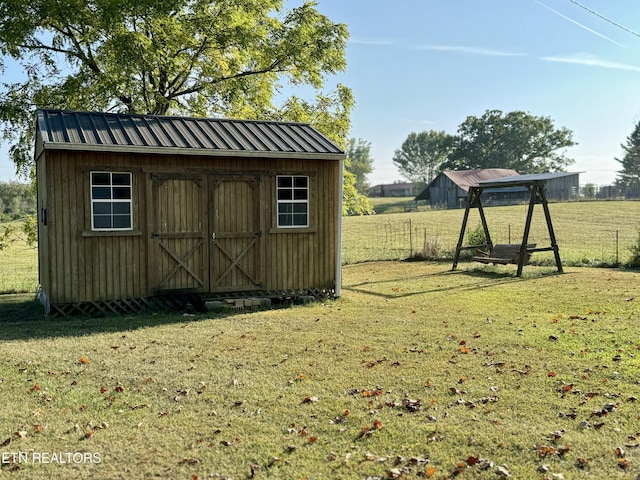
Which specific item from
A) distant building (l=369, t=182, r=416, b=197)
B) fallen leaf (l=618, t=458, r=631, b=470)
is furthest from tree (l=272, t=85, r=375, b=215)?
distant building (l=369, t=182, r=416, b=197)

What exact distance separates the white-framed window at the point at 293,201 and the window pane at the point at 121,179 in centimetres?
277

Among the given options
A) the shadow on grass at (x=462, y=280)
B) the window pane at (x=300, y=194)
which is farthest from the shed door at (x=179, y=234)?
the shadow on grass at (x=462, y=280)

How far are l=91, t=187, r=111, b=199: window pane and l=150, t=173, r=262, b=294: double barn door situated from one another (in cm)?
74

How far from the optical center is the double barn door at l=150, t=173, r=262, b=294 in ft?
34.5

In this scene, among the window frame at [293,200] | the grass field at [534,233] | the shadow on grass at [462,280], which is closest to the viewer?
the window frame at [293,200]

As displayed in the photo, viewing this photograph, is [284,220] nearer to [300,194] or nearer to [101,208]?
[300,194]

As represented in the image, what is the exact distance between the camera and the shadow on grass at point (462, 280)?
12645mm

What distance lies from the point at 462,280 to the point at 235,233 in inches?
243

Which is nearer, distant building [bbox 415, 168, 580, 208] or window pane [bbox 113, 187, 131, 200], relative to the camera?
window pane [bbox 113, 187, 131, 200]

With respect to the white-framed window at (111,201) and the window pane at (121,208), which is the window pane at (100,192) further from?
the window pane at (121,208)

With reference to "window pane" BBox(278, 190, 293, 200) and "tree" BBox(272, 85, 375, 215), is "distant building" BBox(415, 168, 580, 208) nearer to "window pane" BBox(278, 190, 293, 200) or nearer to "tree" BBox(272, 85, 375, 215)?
"tree" BBox(272, 85, 375, 215)

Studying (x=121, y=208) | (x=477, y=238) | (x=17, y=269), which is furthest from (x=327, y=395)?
(x=17, y=269)

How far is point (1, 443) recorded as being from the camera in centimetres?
446

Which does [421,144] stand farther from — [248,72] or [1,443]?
[1,443]
